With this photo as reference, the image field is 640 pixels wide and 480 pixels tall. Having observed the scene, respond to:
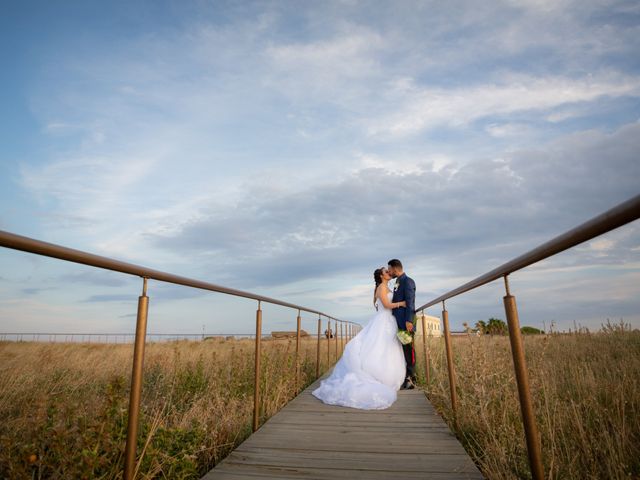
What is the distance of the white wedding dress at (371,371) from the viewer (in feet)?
15.8

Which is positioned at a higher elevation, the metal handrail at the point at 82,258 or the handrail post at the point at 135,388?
the metal handrail at the point at 82,258

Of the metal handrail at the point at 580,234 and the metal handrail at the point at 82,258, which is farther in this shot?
the metal handrail at the point at 82,258

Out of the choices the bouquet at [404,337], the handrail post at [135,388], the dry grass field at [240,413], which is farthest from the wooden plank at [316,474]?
the bouquet at [404,337]

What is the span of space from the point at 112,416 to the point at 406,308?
4.87m

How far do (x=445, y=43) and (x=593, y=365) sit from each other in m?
9.10

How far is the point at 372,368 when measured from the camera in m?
5.59

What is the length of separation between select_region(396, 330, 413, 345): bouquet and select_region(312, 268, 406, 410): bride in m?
0.10

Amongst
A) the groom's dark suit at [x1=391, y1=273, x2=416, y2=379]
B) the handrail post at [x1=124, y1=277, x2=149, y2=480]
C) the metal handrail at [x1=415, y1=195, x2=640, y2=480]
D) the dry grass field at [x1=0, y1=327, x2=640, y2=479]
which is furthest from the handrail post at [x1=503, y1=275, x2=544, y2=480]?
the groom's dark suit at [x1=391, y1=273, x2=416, y2=379]

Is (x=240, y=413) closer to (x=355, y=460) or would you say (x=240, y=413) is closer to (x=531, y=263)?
(x=355, y=460)

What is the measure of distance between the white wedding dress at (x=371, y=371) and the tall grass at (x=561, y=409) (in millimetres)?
652

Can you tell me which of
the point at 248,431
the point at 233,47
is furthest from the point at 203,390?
the point at 233,47

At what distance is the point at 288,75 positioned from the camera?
14242 mm

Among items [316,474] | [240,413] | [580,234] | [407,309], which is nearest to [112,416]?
[316,474]

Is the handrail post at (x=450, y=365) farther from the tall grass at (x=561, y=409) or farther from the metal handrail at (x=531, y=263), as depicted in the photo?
the metal handrail at (x=531, y=263)
